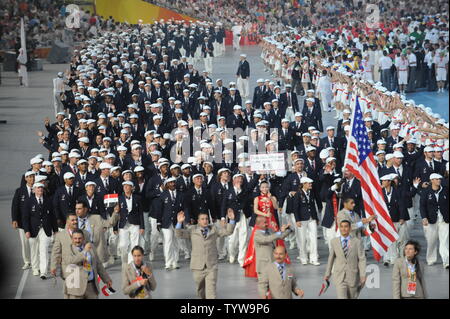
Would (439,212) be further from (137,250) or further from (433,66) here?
(433,66)

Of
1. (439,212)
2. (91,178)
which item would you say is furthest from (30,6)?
(439,212)

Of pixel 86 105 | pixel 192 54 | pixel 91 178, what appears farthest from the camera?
pixel 192 54

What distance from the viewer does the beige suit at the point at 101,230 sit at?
17.2 metres

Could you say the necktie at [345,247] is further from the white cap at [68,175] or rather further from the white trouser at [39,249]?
the white cap at [68,175]

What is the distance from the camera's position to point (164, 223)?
17359 millimetres

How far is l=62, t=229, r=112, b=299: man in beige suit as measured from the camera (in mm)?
13359

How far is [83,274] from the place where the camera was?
44.2 ft

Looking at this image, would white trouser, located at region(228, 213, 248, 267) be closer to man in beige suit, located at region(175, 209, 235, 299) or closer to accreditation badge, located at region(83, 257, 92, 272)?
man in beige suit, located at region(175, 209, 235, 299)

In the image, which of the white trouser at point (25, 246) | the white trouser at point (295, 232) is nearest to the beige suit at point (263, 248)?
the white trouser at point (295, 232)

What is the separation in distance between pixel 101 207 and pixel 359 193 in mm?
3965

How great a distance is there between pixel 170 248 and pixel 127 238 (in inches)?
27.7

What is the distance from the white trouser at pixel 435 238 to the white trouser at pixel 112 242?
15.7ft

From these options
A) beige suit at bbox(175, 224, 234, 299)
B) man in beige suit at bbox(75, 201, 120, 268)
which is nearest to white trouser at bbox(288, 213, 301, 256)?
man in beige suit at bbox(75, 201, 120, 268)

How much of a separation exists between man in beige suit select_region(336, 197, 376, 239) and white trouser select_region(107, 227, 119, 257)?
12.7 ft
